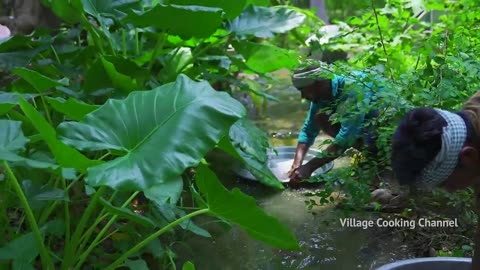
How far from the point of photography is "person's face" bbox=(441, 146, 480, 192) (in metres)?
1.41

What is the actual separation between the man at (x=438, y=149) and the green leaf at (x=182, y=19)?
2.79 feet

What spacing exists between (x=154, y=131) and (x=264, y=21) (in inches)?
64.9

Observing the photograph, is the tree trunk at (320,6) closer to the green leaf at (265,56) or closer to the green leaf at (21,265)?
the green leaf at (265,56)

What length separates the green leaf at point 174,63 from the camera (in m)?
2.77

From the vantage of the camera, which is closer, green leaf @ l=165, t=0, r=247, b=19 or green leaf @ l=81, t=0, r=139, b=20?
green leaf @ l=165, t=0, r=247, b=19

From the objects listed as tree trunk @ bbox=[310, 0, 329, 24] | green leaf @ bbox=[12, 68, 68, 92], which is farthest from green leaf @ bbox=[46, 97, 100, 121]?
tree trunk @ bbox=[310, 0, 329, 24]

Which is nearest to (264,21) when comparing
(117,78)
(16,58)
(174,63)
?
(174,63)

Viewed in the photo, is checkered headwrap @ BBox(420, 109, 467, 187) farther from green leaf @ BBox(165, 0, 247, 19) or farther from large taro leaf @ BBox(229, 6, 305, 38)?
large taro leaf @ BBox(229, 6, 305, 38)

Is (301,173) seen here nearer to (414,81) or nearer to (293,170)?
(293,170)

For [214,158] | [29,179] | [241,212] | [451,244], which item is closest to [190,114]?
[241,212]

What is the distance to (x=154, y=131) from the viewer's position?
146cm

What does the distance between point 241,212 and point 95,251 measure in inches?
27.2

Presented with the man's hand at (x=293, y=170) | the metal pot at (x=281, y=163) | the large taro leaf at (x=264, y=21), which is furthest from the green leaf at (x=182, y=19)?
the metal pot at (x=281, y=163)

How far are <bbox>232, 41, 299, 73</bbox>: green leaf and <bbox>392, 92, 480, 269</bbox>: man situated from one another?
1.50m
